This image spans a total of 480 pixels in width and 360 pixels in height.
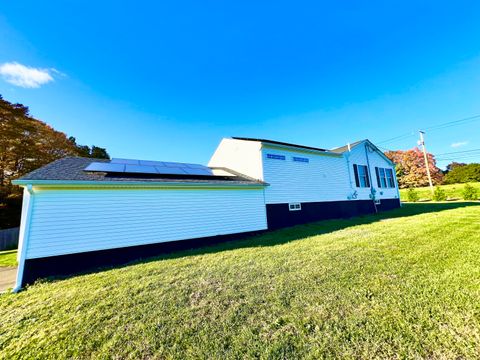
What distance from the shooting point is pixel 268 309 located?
10.8ft

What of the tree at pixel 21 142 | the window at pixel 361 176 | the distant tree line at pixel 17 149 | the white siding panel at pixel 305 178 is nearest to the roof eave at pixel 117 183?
the white siding panel at pixel 305 178

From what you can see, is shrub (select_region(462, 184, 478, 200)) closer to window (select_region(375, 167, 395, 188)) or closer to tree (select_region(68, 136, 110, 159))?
window (select_region(375, 167, 395, 188))

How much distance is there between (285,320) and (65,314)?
3979mm

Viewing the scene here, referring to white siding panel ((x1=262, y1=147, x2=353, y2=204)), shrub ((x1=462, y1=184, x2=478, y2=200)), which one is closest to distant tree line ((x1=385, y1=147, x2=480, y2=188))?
shrub ((x1=462, y1=184, x2=478, y2=200))

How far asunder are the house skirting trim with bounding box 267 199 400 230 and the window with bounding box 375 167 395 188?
70.3 inches

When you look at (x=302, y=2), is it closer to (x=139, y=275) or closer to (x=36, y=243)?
(x=139, y=275)

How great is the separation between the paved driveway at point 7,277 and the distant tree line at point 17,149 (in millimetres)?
13712

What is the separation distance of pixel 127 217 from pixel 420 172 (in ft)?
173

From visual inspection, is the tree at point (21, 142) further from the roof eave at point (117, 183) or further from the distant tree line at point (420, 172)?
the distant tree line at point (420, 172)

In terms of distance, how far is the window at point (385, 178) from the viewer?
17280mm

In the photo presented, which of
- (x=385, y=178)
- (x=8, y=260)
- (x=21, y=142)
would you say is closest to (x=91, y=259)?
(x=8, y=260)

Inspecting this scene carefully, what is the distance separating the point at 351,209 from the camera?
1456 cm

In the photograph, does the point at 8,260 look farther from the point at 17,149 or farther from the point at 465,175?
the point at 465,175

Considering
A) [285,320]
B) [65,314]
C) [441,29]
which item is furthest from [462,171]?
[65,314]
